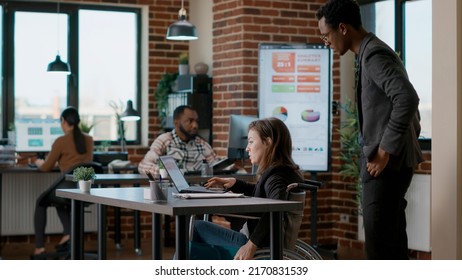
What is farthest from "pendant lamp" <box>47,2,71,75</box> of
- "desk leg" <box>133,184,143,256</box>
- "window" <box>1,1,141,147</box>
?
"desk leg" <box>133,184,143,256</box>

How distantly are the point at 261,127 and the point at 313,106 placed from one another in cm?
349

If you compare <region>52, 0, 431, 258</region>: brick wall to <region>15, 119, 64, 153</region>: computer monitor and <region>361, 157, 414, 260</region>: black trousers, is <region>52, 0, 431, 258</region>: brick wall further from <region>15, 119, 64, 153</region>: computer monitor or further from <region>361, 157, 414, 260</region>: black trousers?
<region>361, 157, 414, 260</region>: black trousers

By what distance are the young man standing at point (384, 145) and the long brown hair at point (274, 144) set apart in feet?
2.12

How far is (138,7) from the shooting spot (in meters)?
9.41

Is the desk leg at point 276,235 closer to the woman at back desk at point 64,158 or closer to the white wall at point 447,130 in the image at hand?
the white wall at point 447,130

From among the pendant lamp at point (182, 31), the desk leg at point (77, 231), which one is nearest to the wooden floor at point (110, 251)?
the pendant lamp at point (182, 31)

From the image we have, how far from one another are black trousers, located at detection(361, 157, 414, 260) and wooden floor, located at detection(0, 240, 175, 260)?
14.7 feet

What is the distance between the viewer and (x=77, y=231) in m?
5.29

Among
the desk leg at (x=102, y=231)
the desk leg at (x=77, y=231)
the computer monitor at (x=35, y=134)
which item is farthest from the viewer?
the computer monitor at (x=35, y=134)

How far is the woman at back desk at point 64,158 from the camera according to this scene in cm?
802

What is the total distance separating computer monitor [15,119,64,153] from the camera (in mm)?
8914
